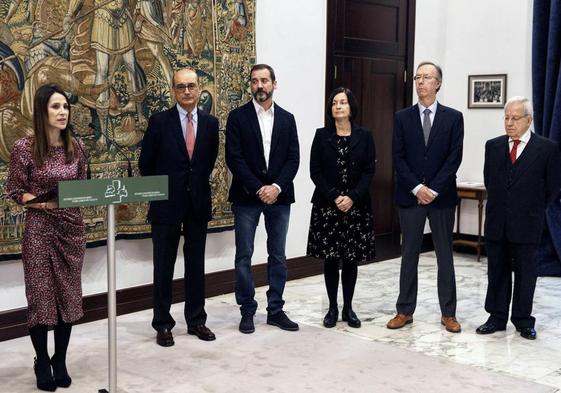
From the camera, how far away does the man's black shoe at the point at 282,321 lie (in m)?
4.81

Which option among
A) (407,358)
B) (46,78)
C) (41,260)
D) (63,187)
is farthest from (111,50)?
(407,358)

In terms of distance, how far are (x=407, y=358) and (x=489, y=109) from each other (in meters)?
3.90

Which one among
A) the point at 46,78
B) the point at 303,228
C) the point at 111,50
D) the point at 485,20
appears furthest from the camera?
the point at 485,20

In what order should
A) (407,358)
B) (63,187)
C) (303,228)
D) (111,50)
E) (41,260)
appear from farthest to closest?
(303,228), (111,50), (407,358), (41,260), (63,187)

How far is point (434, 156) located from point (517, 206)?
1.95 ft

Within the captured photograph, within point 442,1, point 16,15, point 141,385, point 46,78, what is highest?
point 442,1

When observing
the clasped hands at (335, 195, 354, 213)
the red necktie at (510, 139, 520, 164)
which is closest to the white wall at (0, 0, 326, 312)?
the clasped hands at (335, 195, 354, 213)

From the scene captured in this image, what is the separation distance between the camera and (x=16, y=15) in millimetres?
4402

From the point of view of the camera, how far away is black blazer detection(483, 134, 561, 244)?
462 centimetres

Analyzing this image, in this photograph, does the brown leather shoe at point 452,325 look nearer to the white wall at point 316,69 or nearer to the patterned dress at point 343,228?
the patterned dress at point 343,228

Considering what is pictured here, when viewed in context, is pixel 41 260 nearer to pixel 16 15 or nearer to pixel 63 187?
pixel 63 187

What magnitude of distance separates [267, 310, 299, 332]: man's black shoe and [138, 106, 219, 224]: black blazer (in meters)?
0.88

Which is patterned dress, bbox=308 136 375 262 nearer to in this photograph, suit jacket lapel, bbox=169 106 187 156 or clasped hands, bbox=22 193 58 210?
suit jacket lapel, bbox=169 106 187 156

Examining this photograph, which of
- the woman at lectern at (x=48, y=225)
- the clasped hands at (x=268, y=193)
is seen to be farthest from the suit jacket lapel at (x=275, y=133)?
the woman at lectern at (x=48, y=225)
